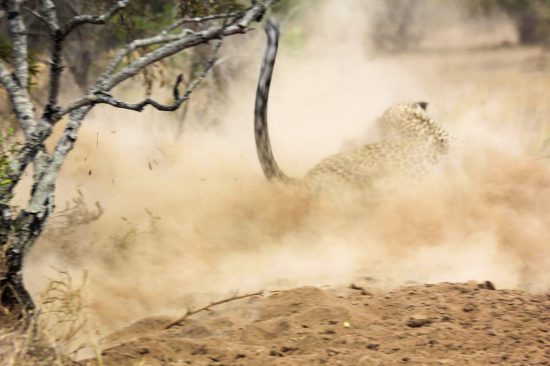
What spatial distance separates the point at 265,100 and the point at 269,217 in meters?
1.07

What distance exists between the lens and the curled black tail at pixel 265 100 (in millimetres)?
7602

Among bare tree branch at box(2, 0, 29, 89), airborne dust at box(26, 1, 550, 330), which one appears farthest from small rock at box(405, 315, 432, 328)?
bare tree branch at box(2, 0, 29, 89)

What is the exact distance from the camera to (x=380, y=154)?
8.66 metres

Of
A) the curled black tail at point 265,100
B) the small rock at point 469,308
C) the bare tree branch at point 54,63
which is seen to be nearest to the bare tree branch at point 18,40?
the bare tree branch at point 54,63

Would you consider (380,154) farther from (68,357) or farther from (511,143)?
(68,357)

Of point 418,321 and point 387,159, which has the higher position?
point 387,159

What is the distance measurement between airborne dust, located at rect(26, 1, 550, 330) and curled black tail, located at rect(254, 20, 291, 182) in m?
0.35

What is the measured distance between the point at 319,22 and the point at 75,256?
11264 millimetres

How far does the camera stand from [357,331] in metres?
5.10

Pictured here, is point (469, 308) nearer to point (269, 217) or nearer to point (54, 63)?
point (54, 63)

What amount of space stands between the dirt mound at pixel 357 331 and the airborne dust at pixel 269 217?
1.92 ft

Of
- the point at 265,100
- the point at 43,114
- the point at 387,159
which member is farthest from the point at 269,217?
the point at 43,114

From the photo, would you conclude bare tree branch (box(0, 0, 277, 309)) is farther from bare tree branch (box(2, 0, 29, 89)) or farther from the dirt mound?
the dirt mound

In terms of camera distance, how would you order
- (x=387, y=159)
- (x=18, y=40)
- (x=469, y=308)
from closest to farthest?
(x=18, y=40), (x=469, y=308), (x=387, y=159)
